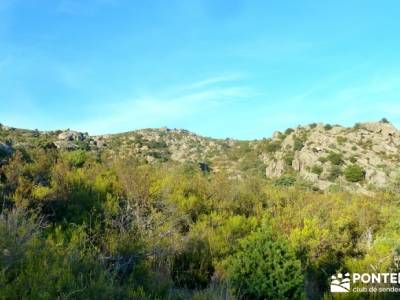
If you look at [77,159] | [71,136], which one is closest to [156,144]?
[71,136]

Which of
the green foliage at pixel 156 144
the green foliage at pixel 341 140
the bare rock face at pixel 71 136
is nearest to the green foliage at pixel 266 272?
the bare rock face at pixel 71 136

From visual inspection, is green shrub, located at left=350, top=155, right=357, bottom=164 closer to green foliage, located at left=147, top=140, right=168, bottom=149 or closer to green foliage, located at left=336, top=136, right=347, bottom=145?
green foliage, located at left=336, top=136, right=347, bottom=145

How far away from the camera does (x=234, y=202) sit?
41.6 ft

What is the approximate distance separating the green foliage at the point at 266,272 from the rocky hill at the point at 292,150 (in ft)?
77.5

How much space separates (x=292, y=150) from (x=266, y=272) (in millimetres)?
42957

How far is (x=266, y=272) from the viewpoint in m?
7.38

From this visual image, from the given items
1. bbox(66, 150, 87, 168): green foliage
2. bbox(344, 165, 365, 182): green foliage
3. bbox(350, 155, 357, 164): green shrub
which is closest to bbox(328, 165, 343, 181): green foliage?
bbox(344, 165, 365, 182): green foliage

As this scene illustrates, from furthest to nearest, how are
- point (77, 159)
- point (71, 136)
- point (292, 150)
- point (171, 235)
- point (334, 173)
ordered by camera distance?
point (292, 150) < point (71, 136) < point (334, 173) < point (77, 159) < point (171, 235)

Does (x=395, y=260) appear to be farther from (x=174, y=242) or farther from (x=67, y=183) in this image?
(x=67, y=183)

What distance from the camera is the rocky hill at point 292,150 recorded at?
37312 mm

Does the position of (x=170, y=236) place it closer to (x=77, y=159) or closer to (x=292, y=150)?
(x=77, y=159)

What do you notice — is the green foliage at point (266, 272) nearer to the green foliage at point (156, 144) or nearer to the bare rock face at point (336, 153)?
the bare rock face at point (336, 153)

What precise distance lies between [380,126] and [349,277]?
44917mm

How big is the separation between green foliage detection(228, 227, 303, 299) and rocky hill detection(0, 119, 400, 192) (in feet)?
77.5
